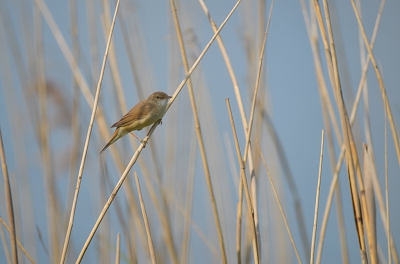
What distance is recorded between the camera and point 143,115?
2.96 m

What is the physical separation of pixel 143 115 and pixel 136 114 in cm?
6

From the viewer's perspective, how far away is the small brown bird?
2893 millimetres

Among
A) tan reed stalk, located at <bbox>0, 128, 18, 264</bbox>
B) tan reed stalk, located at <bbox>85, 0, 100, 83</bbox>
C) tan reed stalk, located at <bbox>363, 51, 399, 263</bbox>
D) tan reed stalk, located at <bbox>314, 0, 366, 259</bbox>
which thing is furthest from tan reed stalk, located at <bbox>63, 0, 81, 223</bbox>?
tan reed stalk, located at <bbox>363, 51, 399, 263</bbox>

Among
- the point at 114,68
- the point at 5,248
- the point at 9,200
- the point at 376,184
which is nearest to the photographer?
the point at 9,200

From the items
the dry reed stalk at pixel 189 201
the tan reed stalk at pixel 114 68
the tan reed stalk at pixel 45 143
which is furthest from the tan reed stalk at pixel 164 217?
the tan reed stalk at pixel 45 143

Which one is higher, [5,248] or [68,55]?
[68,55]

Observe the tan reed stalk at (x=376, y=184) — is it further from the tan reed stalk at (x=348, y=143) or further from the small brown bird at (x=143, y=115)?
the small brown bird at (x=143, y=115)

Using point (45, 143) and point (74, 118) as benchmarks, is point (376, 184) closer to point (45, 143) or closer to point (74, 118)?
point (74, 118)

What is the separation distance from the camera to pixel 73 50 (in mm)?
2916

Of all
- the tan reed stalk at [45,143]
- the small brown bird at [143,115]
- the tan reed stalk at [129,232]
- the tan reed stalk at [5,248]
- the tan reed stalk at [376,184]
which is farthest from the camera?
the small brown bird at [143,115]

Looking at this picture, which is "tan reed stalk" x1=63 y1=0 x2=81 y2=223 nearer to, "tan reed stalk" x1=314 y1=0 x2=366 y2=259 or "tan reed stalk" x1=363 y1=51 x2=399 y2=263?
"tan reed stalk" x1=314 y1=0 x2=366 y2=259

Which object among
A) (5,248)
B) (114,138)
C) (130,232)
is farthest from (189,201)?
(5,248)

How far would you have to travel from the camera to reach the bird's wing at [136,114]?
9.55ft

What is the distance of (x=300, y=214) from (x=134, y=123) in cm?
135
